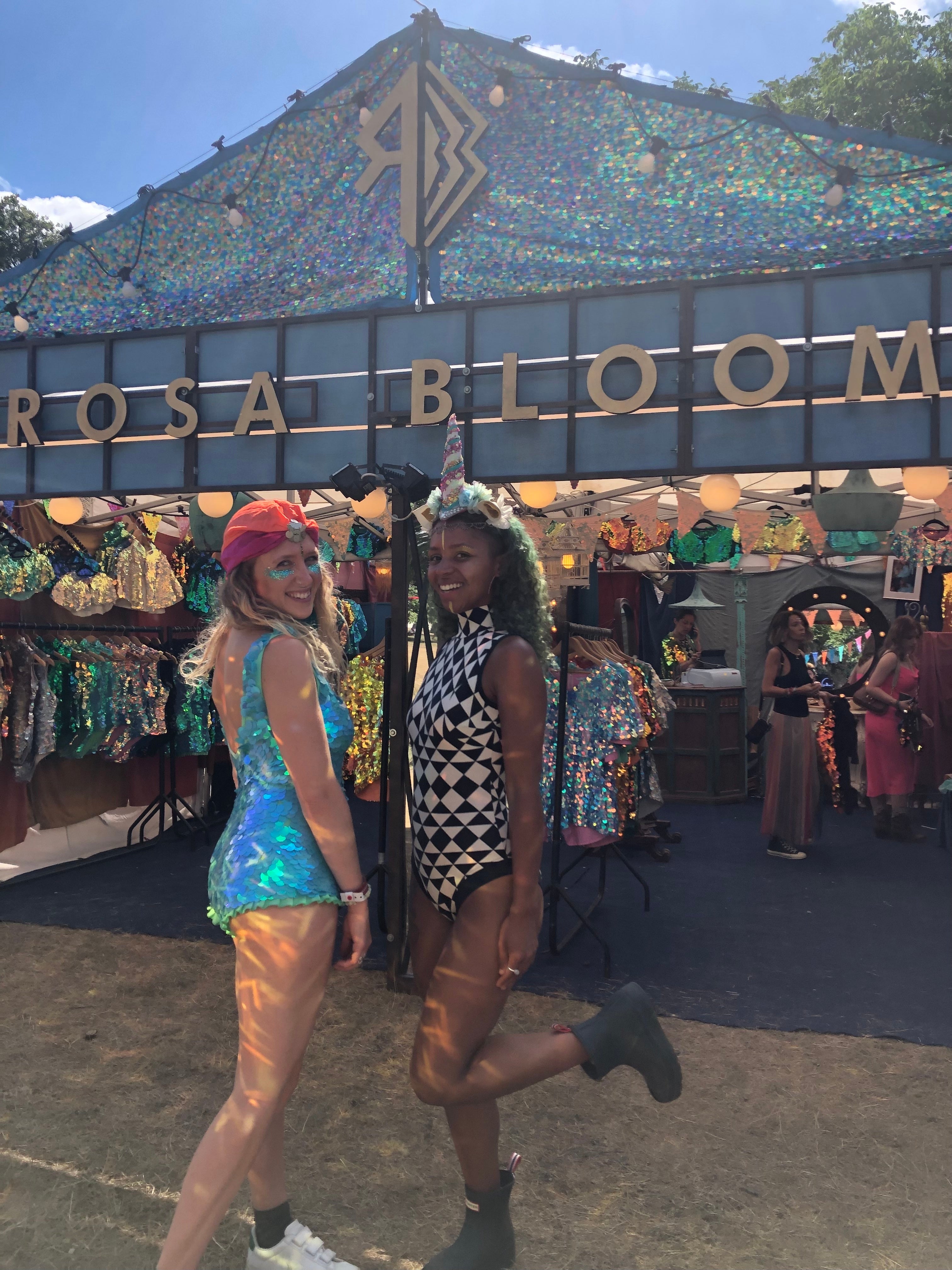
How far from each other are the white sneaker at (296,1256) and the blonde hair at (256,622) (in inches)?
52.7

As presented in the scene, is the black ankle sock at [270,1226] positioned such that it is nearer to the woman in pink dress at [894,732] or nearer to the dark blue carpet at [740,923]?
the dark blue carpet at [740,923]

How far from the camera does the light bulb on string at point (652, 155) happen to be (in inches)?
141

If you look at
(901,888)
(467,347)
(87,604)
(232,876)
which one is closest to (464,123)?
(467,347)

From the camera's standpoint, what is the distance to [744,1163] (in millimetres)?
2676

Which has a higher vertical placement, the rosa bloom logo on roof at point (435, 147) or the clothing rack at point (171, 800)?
the rosa bloom logo on roof at point (435, 147)

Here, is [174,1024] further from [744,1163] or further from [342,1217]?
[744,1163]

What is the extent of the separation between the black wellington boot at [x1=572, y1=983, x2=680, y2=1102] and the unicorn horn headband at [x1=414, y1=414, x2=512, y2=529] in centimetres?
124

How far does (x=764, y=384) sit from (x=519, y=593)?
1.64 m

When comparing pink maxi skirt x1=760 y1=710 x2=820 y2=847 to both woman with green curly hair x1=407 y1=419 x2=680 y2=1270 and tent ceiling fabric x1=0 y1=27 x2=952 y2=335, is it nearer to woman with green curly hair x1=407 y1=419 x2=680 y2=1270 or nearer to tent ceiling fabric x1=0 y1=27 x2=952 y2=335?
tent ceiling fabric x1=0 y1=27 x2=952 y2=335

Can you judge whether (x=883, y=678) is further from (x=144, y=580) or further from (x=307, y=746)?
(x=307, y=746)

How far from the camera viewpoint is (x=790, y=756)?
261 inches

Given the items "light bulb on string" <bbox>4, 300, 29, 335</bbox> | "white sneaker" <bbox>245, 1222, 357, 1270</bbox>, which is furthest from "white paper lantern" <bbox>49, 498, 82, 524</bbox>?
"white sneaker" <bbox>245, 1222, 357, 1270</bbox>

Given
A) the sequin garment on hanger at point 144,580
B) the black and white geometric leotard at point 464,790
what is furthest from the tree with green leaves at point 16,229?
the black and white geometric leotard at point 464,790

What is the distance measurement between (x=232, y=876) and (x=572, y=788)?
292 cm
